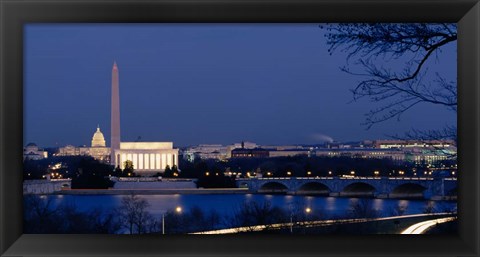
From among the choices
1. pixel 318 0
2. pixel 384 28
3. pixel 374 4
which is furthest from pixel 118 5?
pixel 384 28

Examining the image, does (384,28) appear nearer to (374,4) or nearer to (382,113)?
(382,113)

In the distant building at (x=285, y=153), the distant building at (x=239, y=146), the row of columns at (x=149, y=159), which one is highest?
the distant building at (x=239, y=146)

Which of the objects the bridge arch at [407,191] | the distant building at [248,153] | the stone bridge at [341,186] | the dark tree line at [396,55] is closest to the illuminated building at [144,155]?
the stone bridge at [341,186]

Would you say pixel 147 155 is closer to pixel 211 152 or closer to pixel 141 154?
pixel 141 154

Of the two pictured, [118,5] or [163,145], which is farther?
[163,145]

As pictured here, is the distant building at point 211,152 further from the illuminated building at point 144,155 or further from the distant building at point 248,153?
the illuminated building at point 144,155

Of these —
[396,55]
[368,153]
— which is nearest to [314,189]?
[368,153]

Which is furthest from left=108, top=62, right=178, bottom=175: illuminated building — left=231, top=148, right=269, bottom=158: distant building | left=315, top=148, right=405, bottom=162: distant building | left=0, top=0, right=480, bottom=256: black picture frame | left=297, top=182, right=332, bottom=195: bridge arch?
left=0, top=0, right=480, bottom=256: black picture frame
